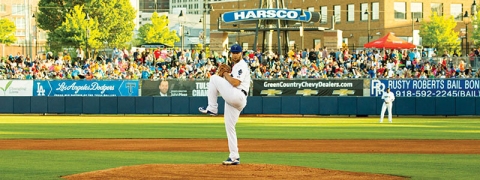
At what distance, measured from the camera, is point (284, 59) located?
4544cm

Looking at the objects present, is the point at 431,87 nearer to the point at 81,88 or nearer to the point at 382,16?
the point at 81,88

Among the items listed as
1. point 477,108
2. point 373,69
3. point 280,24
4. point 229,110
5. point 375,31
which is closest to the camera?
point 229,110

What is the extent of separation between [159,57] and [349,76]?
38.8 ft

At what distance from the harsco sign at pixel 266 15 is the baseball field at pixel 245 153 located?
20310 mm

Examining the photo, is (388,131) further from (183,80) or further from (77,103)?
(77,103)

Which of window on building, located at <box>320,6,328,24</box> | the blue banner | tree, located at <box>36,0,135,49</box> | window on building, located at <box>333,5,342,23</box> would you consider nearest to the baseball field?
the blue banner

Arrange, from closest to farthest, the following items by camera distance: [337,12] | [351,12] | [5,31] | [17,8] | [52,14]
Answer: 1. [351,12]
2. [52,14]
3. [337,12]
4. [5,31]
5. [17,8]

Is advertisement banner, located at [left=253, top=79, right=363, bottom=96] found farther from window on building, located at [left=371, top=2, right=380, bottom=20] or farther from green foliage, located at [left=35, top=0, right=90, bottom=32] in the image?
green foliage, located at [left=35, top=0, right=90, bottom=32]

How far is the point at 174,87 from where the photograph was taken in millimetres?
41656

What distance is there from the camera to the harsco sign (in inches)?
1917

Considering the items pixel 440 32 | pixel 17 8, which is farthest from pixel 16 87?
pixel 17 8

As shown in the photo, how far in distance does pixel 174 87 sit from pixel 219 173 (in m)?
29.6

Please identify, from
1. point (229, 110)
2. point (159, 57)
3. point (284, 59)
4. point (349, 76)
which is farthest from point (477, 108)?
point (229, 110)

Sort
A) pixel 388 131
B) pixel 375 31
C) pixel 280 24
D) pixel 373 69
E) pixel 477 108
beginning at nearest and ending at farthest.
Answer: pixel 388 131 < pixel 477 108 < pixel 373 69 < pixel 280 24 < pixel 375 31
